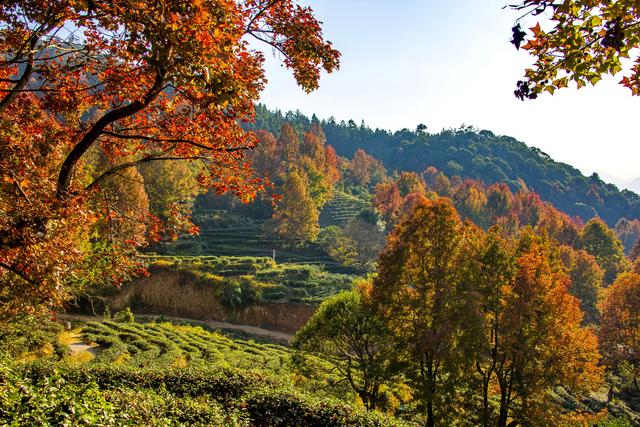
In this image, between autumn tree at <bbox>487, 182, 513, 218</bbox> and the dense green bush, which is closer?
the dense green bush

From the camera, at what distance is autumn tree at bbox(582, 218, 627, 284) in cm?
6141

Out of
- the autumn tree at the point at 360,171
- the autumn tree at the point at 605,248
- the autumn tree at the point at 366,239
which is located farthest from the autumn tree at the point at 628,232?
the autumn tree at the point at 366,239

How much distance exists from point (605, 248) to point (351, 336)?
200 feet

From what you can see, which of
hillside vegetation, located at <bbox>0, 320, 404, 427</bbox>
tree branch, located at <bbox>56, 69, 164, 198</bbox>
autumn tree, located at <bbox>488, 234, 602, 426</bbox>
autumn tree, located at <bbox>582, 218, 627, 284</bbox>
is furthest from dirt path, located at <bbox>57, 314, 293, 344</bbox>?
autumn tree, located at <bbox>582, 218, 627, 284</bbox>

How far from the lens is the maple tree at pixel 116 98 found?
15.5 feet

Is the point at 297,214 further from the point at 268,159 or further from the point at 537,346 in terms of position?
the point at 537,346

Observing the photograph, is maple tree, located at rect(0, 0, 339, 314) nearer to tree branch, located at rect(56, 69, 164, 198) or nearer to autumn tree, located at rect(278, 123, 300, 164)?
tree branch, located at rect(56, 69, 164, 198)

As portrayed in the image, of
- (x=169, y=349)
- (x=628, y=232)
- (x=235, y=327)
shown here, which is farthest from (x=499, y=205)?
(x=169, y=349)

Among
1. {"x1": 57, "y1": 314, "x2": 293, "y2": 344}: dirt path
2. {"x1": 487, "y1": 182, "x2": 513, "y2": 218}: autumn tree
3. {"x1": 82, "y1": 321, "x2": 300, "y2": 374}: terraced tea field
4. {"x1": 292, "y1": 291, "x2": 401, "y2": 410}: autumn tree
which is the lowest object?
{"x1": 57, "y1": 314, "x2": 293, "y2": 344}: dirt path

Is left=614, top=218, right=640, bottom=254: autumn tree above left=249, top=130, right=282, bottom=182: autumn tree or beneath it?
beneath

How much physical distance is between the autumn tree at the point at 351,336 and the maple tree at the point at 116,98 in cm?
1114

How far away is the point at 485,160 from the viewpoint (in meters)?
164

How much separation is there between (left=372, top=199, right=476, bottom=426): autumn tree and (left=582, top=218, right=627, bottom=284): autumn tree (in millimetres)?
57096

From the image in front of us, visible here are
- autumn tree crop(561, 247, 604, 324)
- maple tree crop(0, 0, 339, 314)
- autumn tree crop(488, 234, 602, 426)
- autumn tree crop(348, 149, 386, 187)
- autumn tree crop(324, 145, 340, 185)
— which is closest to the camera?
maple tree crop(0, 0, 339, 314)
